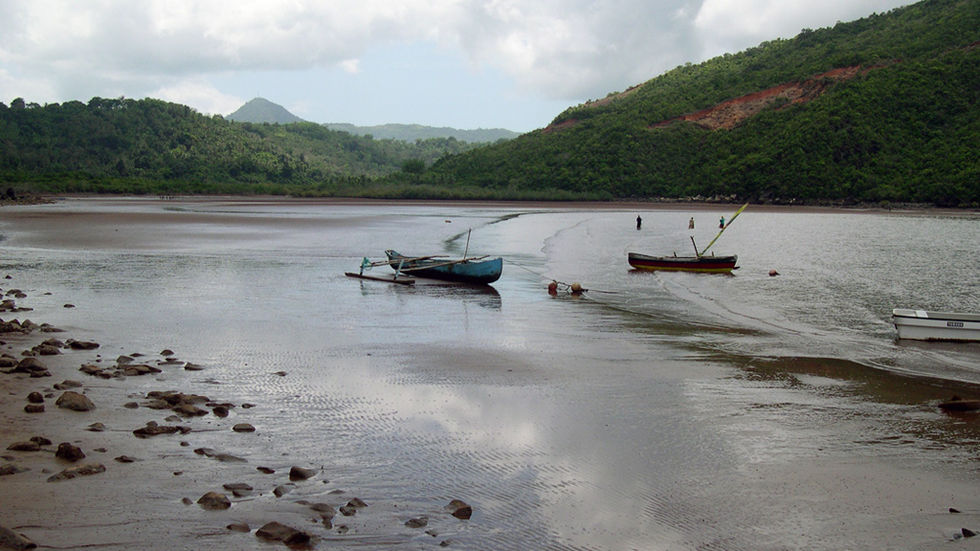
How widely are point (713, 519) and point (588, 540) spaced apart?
3.90ft

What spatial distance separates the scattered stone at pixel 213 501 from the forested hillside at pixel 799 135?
7565cm

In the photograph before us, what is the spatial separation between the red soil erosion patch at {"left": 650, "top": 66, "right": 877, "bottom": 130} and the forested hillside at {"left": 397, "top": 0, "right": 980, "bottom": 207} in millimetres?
321

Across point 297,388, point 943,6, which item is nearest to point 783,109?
point 943,6

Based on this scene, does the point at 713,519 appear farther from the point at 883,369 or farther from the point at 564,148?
the point at 564,148

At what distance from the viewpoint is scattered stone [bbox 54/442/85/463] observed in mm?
6586

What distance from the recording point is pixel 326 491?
639cm

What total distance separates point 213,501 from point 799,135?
8695cm

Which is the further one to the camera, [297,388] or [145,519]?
[297,388]

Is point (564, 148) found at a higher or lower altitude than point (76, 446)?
higher

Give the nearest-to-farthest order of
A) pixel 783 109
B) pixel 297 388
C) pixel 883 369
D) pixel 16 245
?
1. pixel 297 388
2. pixel 883 369
3. pixel 16 245
4. pixel 783 109

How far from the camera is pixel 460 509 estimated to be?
6.15 meters

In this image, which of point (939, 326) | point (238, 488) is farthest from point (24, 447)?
point (939, 326)

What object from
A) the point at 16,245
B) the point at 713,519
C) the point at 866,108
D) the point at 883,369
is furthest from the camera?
the point at 866,108

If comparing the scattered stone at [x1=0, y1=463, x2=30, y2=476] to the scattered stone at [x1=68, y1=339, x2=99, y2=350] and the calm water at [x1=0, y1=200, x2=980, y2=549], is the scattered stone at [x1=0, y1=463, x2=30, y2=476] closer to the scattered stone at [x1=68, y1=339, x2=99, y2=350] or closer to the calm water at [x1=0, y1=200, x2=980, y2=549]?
the calm water at [x1=0, y1=200, x2=980, y2=549]
